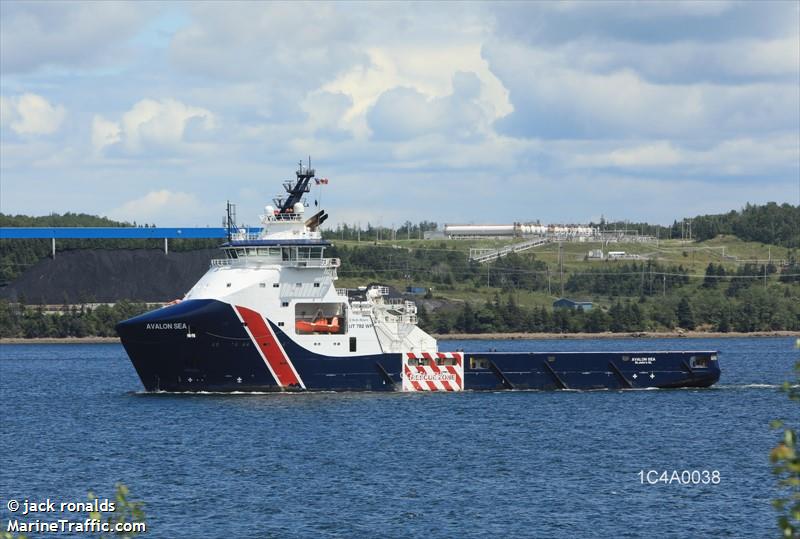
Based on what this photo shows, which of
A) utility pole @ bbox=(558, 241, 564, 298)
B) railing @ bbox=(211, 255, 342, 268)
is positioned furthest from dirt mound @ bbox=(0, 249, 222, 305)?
railing @ bbox=(211, 255, 342, 268)

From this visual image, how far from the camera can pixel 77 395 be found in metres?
57.3

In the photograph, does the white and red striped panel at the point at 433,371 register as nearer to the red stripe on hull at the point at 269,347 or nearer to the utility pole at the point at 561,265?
the red stripe on hull at the point at 269,347

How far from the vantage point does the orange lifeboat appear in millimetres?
49031

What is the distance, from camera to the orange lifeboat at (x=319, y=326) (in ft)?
161

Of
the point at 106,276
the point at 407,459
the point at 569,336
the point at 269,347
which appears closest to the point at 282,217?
the point at 269,347

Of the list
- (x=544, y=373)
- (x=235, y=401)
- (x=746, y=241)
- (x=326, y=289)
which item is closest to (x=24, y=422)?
(x=235, y=401)

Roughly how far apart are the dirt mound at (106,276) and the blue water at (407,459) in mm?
67303

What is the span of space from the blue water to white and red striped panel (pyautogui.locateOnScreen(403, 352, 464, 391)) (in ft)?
2.54

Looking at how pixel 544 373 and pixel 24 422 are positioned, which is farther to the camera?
pixel 544 373

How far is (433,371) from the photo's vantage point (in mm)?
50719

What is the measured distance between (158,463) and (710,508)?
15.7 metres

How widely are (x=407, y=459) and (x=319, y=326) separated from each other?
12455 millimetres

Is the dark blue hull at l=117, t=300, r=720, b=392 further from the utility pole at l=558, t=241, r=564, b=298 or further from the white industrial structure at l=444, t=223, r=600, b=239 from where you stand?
the white industrial structure at l=444, t=223, r=600, b=239

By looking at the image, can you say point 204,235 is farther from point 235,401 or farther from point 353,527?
point 353,527
